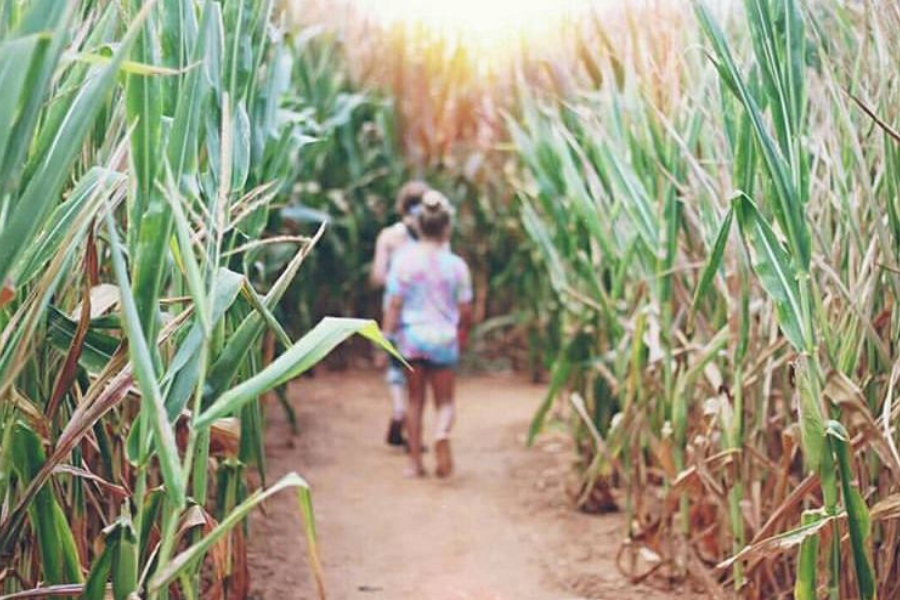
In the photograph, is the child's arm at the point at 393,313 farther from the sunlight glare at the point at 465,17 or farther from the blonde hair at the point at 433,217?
the sunlight glare at the point at 465,17

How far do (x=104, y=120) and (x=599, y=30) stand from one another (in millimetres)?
2160

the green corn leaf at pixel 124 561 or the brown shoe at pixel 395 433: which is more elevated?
the green corn leaf at pixel 124 561

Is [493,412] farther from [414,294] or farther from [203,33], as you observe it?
[203,33]

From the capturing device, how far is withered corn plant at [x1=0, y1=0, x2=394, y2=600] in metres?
1.35

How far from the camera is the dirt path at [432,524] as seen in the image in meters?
3.16

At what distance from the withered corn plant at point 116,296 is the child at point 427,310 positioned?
2.38 metres

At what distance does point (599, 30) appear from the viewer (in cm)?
385

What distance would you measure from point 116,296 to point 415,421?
2.71 m

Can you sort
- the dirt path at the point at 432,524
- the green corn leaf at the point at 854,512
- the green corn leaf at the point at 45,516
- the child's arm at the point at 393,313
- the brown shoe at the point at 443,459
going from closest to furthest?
the green corn leaf at the point at 45,516
the green corn leaf at the point at 854,512
the dirt path at the point at 432,524
the brown shoe at the point at 443,459
the child's arm at the point at 393,313

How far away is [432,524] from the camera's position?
380 cm

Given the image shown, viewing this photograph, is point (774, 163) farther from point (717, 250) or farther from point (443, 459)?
point (443, 459)

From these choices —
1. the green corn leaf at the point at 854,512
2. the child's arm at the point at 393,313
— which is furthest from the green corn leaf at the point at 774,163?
the child's arm at the point at 393,313

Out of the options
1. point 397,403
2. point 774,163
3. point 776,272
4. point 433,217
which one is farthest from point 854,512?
point 397,403

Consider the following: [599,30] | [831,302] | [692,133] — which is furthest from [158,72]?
[599,30]
